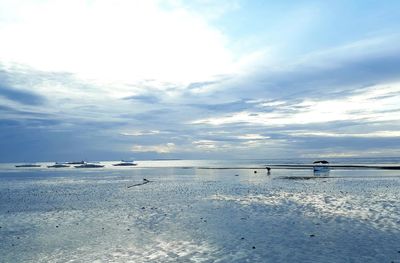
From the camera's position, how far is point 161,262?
56.0 feet

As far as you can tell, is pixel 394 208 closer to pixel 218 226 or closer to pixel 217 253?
pixel 218 226

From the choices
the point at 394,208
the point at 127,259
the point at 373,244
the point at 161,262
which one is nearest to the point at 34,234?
the point at 127,259

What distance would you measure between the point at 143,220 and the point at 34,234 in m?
7.46

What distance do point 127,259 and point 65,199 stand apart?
2922 centimetres

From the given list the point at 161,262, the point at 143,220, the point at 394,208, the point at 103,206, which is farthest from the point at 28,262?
the point at 394,208

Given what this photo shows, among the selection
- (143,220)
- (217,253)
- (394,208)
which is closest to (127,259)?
(217,253)

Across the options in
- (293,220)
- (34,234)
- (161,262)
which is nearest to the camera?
(161,262)

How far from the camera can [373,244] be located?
19344mm

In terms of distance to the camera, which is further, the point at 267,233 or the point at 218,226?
the point at 218,226

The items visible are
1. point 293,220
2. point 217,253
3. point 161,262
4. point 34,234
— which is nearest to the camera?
point 161,262

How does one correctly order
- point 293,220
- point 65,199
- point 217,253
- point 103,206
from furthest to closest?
point 65,199
point 103,206
point 293,220
point 217,253

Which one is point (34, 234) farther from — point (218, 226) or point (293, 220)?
point (293, 220)

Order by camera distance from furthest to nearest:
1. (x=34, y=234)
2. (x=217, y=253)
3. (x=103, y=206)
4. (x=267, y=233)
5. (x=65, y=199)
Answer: (x=65, y=199)
(x=103, y=206)
(x=34, y=234)
(x=267, y=233)
(x=217, y=253)

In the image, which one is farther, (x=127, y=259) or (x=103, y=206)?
(x=103, y=206)
